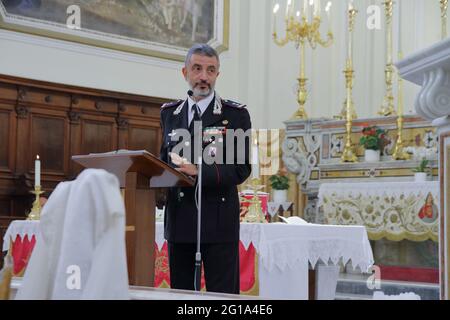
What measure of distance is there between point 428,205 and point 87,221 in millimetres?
8148

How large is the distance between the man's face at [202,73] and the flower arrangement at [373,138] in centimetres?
717

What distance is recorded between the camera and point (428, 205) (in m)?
9.51

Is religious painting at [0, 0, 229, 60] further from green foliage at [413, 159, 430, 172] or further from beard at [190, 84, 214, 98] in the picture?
beard at [190, 84, 214, 98]

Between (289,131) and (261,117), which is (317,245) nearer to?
(289,131)

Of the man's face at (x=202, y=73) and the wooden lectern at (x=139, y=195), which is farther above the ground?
the man's face at (x=202, y=73)

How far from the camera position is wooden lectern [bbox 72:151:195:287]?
3.58 m

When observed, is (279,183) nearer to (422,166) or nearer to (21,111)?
(422,166)

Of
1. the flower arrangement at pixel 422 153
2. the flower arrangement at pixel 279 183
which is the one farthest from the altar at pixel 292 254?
the flower arrangement at pixel 422 153

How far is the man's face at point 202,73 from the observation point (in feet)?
12.3

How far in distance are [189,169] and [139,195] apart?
0.30 metres

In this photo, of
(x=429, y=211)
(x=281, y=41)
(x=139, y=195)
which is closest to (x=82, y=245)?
(x=139, y=195)

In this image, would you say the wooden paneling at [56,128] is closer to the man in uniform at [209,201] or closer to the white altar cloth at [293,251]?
the white altar cloth at [293,251]

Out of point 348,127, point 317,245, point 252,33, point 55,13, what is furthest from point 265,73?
point 317,245

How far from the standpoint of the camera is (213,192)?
379 cm
